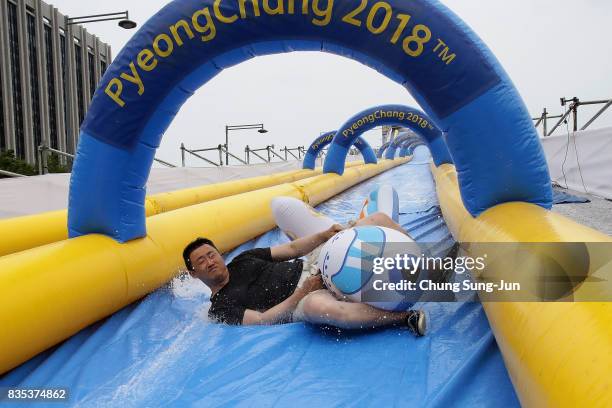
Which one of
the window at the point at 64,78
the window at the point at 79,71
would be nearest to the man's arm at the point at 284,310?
the window at the point at 64,78

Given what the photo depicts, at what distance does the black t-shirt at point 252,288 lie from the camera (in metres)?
1.97

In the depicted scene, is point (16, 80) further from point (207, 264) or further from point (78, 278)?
point (207, 264)

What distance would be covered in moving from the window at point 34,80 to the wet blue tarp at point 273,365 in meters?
23.7

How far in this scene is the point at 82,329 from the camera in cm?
194

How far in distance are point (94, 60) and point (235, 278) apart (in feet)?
98.6

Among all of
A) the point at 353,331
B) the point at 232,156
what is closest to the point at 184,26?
the point at 353,331

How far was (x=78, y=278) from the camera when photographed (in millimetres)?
1844

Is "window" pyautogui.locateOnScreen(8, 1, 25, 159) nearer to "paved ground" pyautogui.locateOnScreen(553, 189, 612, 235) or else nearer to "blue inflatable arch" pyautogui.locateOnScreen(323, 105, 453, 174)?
"blue inflatable arch" pyautogui.locateOnScreen(323, 105, 453, 174)

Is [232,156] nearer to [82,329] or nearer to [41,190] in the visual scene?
[41,190]

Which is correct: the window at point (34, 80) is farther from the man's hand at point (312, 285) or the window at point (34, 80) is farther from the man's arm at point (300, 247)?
the man's hand at point (312, 285)

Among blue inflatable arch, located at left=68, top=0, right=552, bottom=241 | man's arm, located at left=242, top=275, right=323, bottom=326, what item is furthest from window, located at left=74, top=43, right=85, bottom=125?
man's arm, located at left=242, top=275, right=323, bottom=326

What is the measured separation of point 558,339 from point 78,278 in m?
1.79

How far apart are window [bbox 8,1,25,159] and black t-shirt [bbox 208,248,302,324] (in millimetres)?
22520

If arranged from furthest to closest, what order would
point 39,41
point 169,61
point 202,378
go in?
1. point 39,41
2. point 169,61
3. point 202,378
